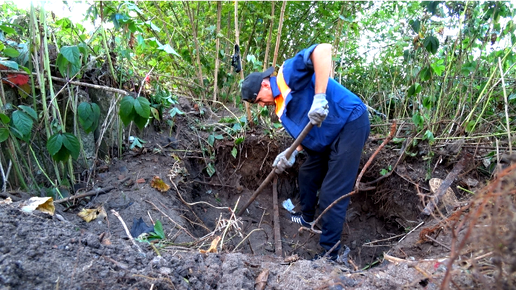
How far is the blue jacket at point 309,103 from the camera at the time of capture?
8.48 feet

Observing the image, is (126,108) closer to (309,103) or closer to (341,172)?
(309,103)

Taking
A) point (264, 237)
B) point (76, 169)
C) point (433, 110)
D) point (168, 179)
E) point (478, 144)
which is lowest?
point (264, 237)

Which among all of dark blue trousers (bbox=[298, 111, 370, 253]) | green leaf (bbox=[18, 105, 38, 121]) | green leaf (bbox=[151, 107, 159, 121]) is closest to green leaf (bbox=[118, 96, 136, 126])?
green leaf (bbox=[18, 105, 38, 121])

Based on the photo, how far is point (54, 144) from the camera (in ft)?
7.07

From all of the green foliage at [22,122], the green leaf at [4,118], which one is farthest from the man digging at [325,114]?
the green leaf at [4,118]

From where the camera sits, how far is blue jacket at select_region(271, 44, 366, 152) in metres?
2.59

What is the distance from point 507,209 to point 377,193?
8.73ft

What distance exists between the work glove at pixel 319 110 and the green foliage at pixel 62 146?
5.41ft

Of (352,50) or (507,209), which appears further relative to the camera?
(352,50)

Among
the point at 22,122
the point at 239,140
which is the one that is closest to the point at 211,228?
the point at 239,140

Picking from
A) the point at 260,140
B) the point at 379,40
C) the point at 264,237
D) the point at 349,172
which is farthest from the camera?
the point at 379,40

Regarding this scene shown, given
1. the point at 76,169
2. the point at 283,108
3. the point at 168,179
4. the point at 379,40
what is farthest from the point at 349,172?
the point at 379,40

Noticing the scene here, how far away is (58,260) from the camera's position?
136cm

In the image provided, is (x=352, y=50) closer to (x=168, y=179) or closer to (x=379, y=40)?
(x=379, y=40)
